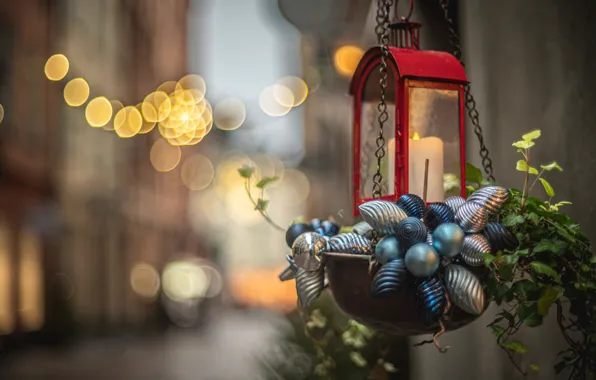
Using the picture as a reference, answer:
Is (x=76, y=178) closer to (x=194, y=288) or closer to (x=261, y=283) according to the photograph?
(x=194, y=288)

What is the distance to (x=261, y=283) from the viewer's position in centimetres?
3164

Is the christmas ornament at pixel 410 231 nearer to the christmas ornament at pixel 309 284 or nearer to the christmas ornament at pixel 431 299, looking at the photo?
the christmas ornament at pixel 431 299

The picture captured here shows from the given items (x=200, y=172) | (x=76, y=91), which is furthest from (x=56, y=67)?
(x=200, y=172)

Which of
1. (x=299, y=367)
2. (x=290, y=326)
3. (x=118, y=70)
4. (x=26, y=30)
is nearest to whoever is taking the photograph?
(x=299, y=367)

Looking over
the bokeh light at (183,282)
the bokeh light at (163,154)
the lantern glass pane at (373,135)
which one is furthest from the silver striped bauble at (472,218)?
the bokeh light at (163,154)

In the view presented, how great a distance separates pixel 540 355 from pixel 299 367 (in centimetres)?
194

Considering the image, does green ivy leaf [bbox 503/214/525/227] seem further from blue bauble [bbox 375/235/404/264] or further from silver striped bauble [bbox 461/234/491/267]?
blue bauble [bbox 375/235/404/264]

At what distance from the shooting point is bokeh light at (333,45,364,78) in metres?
5.73

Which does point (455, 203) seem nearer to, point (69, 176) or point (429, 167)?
point (429, 167)

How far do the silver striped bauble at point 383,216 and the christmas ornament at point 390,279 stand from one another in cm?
9

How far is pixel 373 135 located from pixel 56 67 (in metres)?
16.3

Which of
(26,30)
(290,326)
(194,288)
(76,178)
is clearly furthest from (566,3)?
(194,288)

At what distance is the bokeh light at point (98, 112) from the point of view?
54.5 feet

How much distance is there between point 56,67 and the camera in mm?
17125
